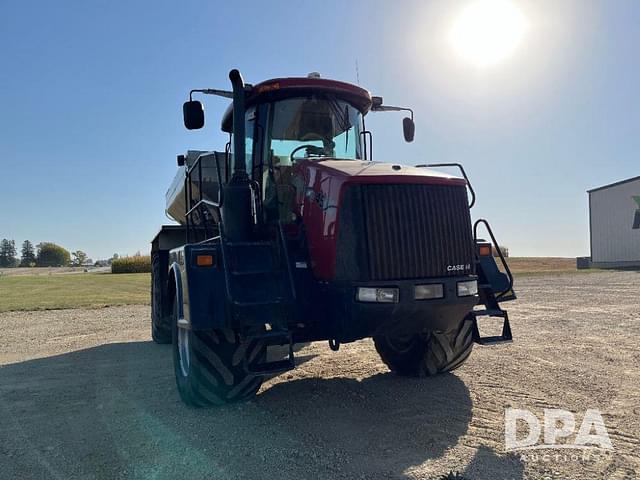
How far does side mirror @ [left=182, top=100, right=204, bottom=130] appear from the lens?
5.10 meters

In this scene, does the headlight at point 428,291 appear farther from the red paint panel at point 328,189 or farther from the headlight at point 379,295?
the red paint panel at point 328,189

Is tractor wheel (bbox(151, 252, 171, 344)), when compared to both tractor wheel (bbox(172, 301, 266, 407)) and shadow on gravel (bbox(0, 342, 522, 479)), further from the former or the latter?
tractor wheel (bbox(172, 301, 266, 407))

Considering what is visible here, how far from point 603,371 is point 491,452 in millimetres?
2913

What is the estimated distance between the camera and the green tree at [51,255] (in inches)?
4191

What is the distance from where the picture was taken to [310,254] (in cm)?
441

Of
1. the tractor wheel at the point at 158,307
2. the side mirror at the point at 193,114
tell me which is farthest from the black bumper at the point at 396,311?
the tractor wheel at the point at 158,307

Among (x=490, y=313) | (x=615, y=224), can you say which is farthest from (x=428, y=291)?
(x=615, y=224)

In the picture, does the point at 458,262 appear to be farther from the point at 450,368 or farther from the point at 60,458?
the point at 60,458

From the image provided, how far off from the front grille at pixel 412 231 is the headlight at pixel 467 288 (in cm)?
9

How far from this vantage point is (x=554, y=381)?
5371mm

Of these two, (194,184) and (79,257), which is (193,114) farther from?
(79,257)

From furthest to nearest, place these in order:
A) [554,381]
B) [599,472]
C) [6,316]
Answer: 1. [6,316]
2. [554,381]
3. [599,472]

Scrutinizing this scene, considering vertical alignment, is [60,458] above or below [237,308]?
below

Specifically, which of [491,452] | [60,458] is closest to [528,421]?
[491,452]
